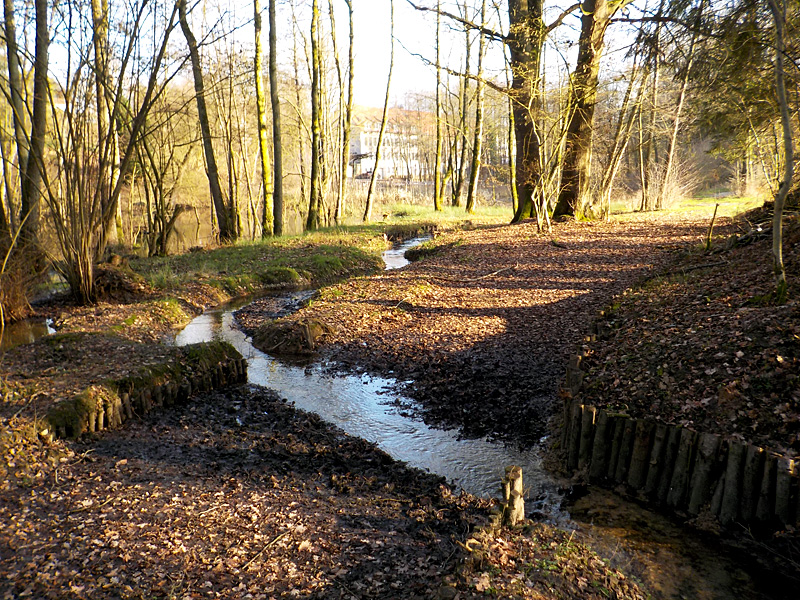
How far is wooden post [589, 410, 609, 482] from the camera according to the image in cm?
513

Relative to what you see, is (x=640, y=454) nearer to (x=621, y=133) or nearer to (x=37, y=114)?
(x=37, y=114)

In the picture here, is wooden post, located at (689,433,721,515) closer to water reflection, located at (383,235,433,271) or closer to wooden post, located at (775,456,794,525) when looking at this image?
wooden post, located at (775,456,794,525)

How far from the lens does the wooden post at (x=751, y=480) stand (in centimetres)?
409

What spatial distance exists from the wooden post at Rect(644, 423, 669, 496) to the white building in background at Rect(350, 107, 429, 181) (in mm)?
35140

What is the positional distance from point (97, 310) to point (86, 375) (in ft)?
14.3

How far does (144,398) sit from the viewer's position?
655 cm

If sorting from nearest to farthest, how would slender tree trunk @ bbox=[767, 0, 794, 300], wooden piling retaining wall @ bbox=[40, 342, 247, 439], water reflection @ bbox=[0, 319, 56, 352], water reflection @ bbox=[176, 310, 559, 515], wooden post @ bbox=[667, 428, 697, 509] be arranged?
1. wooden post @ bbox=[667, 428, 697, 509]
2. water reflection @ bbox=[176, 310, 559, 515]
3. wooden piling retaining wall @ bbox=[40, 342, 247, 439]
4. slender tree trunk @ bbox=[767, 0, 794, 300]
5. water reflection @ bbox=[0, 319, 56, 352]

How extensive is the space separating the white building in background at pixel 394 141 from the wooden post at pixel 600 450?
3473 cm

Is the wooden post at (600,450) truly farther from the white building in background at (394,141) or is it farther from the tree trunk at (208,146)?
the white building in background at (394,141)

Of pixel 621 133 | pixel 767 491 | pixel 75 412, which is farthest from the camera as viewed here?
pixel 621 133

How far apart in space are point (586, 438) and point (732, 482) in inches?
50.6

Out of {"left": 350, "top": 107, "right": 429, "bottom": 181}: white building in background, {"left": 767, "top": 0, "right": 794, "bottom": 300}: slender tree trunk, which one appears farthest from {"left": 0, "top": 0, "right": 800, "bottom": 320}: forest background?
{"left": 350, "top": 107, "right": 429, "bottom": 181}: white building in background

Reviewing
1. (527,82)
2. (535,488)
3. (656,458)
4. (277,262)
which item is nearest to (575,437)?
(535,488)

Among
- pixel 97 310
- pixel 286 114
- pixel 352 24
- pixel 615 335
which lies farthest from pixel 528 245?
pixel 286 114
